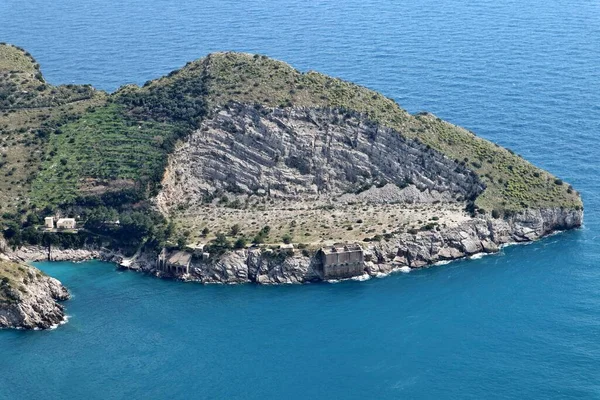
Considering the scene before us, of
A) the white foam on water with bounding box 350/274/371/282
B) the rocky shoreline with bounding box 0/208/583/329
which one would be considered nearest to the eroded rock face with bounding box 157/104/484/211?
the rocky shoreline with bounding box 0/208/583/329

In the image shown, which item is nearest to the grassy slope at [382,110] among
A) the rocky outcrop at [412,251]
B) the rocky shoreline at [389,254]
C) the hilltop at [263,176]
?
the hilltop at [263,176]

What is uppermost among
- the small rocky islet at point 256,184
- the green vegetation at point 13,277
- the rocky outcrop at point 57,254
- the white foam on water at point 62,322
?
the small rocky islet at point 256,184

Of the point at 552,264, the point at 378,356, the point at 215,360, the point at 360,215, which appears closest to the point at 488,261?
the point at 552,264

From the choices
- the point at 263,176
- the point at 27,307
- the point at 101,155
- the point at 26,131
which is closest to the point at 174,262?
the point at 27,307

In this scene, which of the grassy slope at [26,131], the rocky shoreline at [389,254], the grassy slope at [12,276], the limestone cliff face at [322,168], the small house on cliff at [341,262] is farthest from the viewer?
the grassy slope at [26,131]

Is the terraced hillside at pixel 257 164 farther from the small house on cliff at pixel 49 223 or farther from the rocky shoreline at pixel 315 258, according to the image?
the rocky shoreline at pixel 315 258

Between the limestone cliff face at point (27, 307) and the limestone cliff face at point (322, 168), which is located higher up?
the limestone cliff face at point (322, 168)
